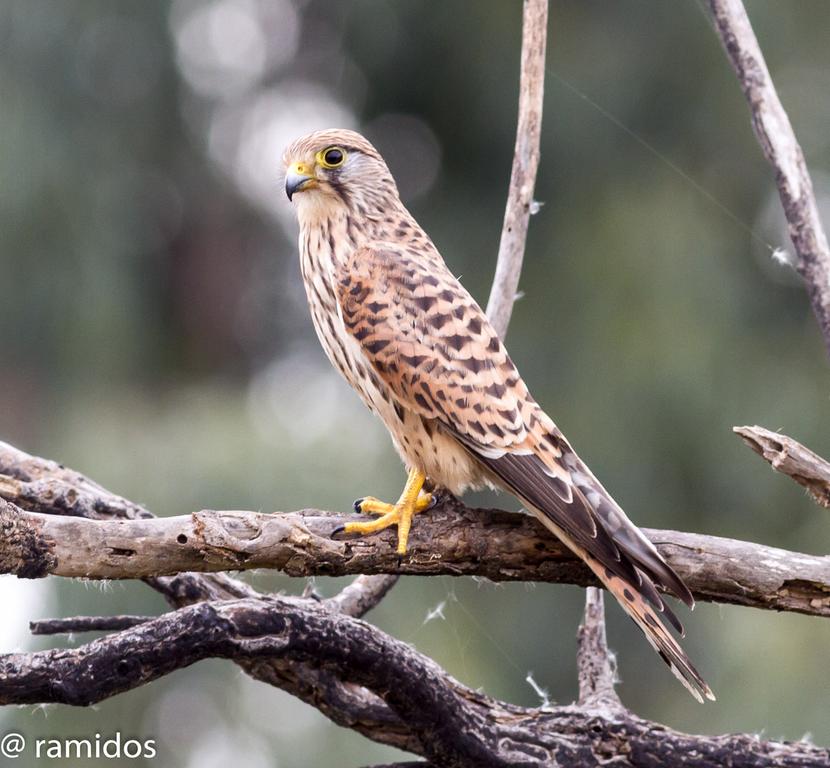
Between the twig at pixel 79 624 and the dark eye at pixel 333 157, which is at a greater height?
the dark eye at pixel 333 157

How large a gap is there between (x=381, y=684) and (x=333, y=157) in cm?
153

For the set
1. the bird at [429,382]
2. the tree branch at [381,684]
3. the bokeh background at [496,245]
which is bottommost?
the tree branch at [381,684]

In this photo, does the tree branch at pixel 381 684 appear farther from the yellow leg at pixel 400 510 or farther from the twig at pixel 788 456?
the twig at pixel 788 456

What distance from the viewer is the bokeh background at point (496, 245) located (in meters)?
8.07

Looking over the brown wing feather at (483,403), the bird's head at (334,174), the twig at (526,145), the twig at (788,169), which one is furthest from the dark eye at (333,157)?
the twig at (788,169)

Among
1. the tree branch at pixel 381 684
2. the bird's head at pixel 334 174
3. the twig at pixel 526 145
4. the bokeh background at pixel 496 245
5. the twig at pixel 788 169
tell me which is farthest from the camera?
the bokeh background at pixel 496 245

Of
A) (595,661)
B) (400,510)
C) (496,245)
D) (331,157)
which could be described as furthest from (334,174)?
(496,245)

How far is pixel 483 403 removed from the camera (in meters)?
3.14

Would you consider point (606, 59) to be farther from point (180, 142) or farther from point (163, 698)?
point (163, 698)

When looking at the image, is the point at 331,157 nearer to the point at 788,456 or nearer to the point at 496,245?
the point at 788,456

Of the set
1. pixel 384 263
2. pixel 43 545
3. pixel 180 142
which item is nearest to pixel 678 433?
pixel 180 142

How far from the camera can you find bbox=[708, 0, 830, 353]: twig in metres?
3.20

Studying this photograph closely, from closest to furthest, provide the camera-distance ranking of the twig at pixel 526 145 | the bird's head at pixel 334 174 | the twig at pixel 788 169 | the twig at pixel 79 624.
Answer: the twig at pixel 79 624 → the twig at pixel 788 169 → the twig at pixel 526 145 → the bird's head at pixel 334 174

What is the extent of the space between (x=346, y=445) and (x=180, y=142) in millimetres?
3172
